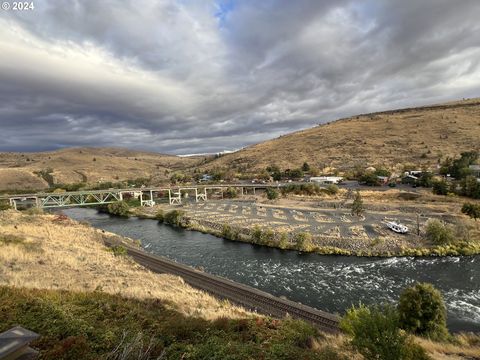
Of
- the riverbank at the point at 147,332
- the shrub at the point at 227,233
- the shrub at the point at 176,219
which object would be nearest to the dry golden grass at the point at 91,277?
the riverbank at the point at 147,332

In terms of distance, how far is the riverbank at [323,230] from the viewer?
1293 inches

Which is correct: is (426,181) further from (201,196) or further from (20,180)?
(20,180)

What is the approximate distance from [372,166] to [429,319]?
81.7 metres

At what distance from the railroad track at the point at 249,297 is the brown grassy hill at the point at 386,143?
80517 mm

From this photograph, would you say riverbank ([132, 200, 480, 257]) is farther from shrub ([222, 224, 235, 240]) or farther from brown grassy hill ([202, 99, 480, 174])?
brown grassy hill ([202, 99, 480, 174])

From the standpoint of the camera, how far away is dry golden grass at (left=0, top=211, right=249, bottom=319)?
14.4m

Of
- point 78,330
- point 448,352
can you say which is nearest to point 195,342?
point 78,330

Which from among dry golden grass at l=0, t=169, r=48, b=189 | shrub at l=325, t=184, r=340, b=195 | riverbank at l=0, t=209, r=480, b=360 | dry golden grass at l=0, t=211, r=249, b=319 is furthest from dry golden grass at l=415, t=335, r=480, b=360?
dry golden grass at l=0, t=169, r=48, b=189

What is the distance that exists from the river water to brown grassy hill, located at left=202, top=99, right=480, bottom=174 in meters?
65.3

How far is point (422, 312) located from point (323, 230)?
2478 centimetres

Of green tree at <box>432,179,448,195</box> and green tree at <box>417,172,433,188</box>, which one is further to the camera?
green tree at <box>417,172,433,188</box>

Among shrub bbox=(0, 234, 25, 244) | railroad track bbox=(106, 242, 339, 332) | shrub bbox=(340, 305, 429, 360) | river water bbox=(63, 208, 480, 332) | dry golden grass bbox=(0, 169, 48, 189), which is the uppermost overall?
dry golden grass bbox=(0, 169, 48, 189)

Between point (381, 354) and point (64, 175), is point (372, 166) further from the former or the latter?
point (64, 175)

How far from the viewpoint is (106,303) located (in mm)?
10891
